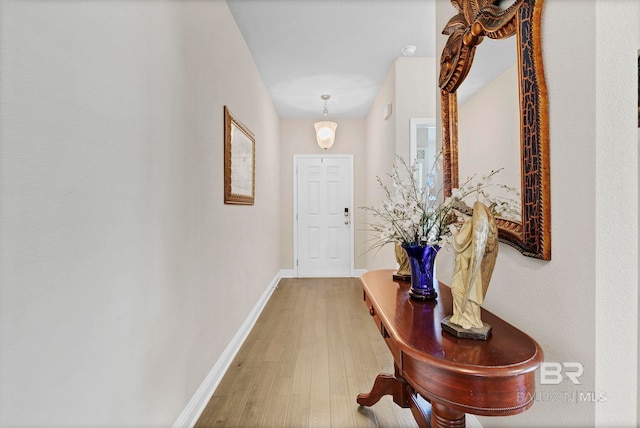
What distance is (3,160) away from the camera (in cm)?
72

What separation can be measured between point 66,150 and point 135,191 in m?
0.32

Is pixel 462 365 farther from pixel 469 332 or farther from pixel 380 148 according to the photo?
pixel 380 148

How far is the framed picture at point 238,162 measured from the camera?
2.25 m

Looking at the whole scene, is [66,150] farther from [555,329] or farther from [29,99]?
[555,329]

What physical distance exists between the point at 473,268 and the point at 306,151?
14.3 feet

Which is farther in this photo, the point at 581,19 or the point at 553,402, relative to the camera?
the point at 553,402

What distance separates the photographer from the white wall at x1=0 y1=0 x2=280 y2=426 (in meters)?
0.76

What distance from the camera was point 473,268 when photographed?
92 cm

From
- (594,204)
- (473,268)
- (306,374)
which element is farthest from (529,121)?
(306,374)

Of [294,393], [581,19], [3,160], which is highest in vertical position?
[581,19]

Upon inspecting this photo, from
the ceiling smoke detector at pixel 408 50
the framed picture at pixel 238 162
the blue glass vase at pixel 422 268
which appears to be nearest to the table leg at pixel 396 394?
the blue glass vase at pixel 422 268

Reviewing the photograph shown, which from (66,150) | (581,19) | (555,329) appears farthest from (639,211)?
(66,150)

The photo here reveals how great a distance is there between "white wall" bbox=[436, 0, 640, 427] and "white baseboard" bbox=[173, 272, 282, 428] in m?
1.62

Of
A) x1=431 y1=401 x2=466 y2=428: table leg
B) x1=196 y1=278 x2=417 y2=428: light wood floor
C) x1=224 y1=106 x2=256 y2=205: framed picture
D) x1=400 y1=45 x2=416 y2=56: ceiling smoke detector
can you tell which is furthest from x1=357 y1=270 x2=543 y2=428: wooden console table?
x1=400 y1=45 x2=416 y2=56: ceiling smoke detector
